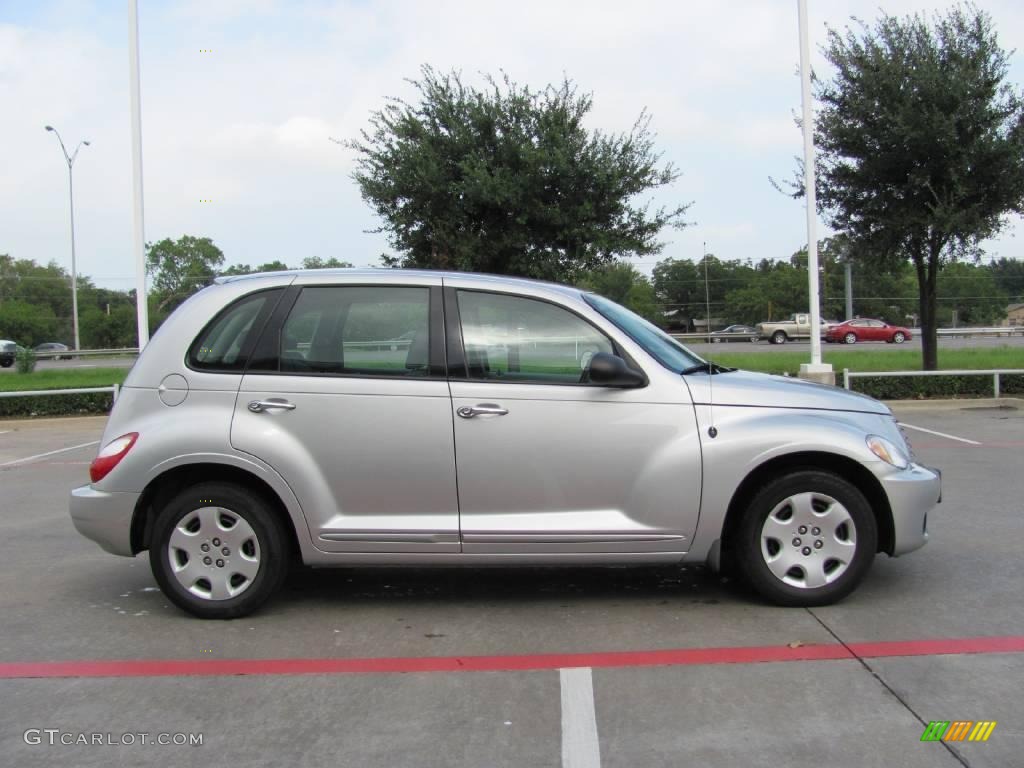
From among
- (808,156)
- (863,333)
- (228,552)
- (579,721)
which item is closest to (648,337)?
(579,721)

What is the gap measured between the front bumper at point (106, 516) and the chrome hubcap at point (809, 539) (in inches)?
131

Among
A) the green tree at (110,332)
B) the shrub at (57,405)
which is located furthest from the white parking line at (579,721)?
the green tree at (110,332)

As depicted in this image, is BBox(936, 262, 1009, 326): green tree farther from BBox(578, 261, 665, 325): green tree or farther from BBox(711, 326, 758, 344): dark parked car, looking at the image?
BBox(711, 326, 758, 344): dark parked car

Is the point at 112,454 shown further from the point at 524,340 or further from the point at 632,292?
the point at 632,292

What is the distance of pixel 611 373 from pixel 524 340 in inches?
20.6

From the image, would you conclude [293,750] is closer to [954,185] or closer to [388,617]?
[388,617]

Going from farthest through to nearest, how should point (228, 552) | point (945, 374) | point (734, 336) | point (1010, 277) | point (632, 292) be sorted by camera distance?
point (1010, 277) < point (632, 292) < point (734, 336) < point (945, 374) < point (228, 552)

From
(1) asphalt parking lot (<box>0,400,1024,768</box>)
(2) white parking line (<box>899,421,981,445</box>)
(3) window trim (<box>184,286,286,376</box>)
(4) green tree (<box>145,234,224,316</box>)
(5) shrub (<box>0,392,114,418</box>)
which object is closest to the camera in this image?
(1) asphalt parking lot (<box>0,400,1024,768</box>)

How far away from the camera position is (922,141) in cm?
1541

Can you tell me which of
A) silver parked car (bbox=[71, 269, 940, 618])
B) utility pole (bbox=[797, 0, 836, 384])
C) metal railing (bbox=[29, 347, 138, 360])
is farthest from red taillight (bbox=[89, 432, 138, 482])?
metal railing (bbox=[29, 347, 138, 360])

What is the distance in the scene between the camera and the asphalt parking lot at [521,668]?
327 cm

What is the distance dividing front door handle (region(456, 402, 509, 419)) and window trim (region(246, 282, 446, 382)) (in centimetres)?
22

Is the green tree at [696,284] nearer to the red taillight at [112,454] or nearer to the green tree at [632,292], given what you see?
the green tree at [632,292]

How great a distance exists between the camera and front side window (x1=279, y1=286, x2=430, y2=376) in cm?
472
